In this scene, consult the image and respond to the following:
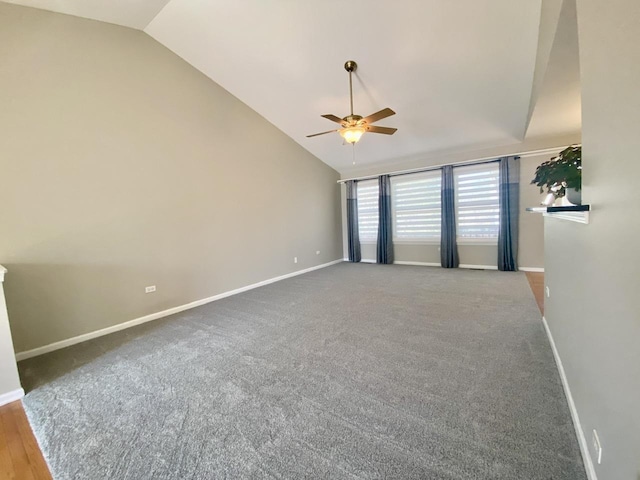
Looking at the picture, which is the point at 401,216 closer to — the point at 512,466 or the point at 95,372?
the point at 512,466

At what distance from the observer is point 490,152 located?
5355mm

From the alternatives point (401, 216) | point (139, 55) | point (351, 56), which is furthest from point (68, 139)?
point (401, 216)

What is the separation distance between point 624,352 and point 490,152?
18.4 ft

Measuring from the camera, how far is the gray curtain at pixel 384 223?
6512mm

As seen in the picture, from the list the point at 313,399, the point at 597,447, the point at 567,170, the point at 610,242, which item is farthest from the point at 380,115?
the point at 597,447

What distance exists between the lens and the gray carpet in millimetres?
1308

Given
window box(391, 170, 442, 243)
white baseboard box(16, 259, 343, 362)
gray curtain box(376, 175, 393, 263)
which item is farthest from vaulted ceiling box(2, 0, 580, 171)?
white baseboard box(16, 259, 343, 362)

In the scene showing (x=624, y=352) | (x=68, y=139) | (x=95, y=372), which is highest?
(x=68, y=139)

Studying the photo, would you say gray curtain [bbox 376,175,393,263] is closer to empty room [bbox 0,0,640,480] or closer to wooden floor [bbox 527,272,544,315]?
empty room [bbox 0,0,640,480]

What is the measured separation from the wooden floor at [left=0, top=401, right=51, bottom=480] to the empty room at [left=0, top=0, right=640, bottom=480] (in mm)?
12

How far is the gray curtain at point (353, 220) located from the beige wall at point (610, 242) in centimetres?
574

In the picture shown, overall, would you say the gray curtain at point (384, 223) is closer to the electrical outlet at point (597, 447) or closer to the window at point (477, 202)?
the window at point (477, 202)

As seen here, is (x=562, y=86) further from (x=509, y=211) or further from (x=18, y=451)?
(x=18, y=451)

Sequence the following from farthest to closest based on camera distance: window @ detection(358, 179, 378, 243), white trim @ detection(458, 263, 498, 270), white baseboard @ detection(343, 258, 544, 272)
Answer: window @ detection(358, 179, 378, 243)
white trim @ detection(458, 263, 498, 270)
white baseboard @ detection(343, 258, 544, 272)
